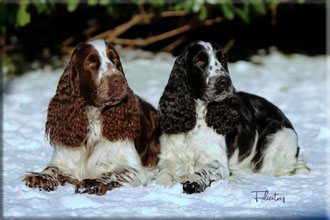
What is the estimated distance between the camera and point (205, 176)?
421 cm

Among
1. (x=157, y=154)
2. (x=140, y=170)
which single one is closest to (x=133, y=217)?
(x=140, y=170)

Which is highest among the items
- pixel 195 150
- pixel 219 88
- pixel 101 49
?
pixel 101 49

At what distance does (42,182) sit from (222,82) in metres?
1.60

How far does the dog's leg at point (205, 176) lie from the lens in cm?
403

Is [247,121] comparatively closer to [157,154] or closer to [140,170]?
[157,154]

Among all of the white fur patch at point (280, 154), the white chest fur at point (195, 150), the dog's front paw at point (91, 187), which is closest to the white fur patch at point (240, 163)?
the white fur patch at point (280, 154)

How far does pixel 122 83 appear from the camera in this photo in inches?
161

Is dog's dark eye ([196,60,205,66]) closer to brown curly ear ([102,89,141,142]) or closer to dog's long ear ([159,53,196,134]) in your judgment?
dog's long ear ([159,53,196,134])

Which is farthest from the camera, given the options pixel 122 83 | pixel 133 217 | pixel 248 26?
pixel 248 26

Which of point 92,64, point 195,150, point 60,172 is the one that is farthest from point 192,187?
point 92,64

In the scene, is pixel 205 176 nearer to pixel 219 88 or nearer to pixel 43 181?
pixel 219 88

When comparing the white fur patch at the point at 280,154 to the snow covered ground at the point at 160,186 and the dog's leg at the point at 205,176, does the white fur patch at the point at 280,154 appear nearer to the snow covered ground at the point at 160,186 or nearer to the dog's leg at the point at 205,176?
the snow covered ground at the point at 160,186

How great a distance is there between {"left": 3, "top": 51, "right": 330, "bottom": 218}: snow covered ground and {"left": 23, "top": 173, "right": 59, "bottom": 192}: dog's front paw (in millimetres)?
65

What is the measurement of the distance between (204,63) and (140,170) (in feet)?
3.35
